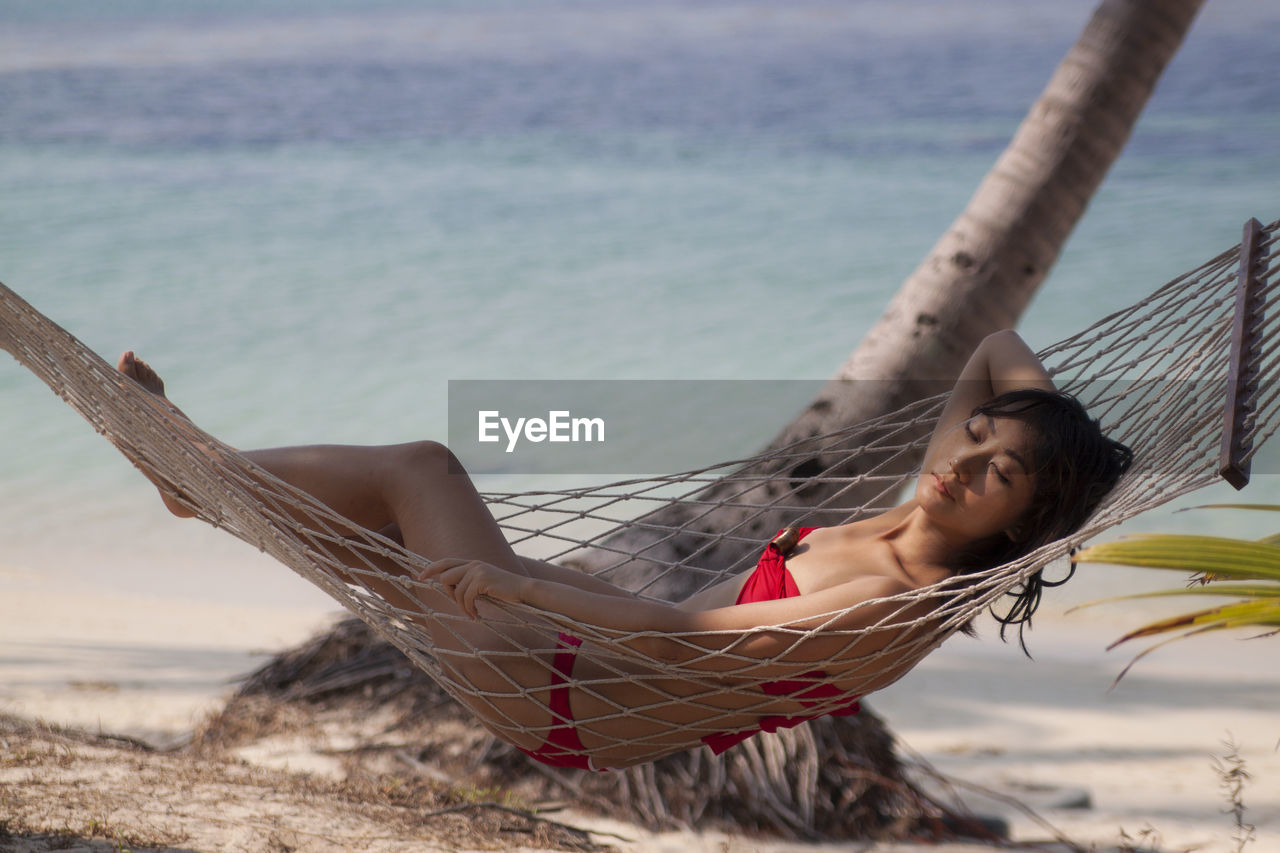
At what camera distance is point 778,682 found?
1550mm

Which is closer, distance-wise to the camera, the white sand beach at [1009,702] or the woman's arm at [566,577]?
the woman's arm at [566,577]

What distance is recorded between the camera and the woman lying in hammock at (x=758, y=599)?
1478 millimetres

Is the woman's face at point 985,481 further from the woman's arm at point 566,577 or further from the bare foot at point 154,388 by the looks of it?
the bare foot at point 154,388

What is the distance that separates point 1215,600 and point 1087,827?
2267 millimetres

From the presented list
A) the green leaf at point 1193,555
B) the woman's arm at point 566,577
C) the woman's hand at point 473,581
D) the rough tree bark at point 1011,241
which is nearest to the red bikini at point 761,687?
the woman's hand at point 473,581

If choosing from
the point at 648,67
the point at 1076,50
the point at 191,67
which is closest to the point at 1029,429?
the point at 1076,50

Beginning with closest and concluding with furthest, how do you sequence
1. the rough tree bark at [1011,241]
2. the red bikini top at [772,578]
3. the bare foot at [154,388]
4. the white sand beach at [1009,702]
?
1. the red bikini top at [772,578]
2. the bare foot at [154,388]
3. the rough tree bark at [1011,241]
4. the white sand beach at [1009,702]

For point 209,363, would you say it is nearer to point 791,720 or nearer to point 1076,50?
point 1076,50

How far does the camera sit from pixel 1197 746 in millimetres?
3152

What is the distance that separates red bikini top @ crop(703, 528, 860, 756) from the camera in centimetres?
154

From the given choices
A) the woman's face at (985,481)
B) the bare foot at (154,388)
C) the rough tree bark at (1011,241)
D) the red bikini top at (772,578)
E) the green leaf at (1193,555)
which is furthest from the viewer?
the rough tree bark at (1011,241)

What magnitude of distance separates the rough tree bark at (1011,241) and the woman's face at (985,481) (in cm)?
96

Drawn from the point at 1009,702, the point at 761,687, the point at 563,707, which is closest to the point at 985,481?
the point at 761,687

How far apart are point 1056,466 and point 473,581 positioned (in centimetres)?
76
